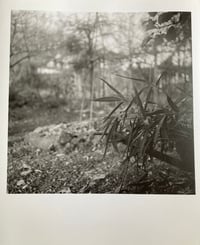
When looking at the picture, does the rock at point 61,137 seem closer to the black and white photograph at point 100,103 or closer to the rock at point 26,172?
the black and white photograph at point 100,103

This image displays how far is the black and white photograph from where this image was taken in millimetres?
1316

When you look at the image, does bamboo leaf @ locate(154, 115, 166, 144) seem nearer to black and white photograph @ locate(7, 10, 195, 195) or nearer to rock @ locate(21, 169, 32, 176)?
black and white photograph @ locate(7, 10, 195, 195)

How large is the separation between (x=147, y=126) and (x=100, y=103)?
0.23 m

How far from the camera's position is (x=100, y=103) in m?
1.34

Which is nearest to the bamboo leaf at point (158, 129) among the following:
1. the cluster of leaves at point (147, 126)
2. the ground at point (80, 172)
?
the cluster of leaves at point (147, 126)

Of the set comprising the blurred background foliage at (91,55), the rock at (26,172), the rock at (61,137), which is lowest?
the rock at (26,172)

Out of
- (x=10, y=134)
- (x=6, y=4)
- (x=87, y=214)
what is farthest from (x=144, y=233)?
(x=6, y=4)

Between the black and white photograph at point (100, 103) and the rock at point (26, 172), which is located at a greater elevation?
the black and white photograph at point (100, 103)

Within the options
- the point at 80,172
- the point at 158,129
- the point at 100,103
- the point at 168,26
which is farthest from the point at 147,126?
the point at 168,26

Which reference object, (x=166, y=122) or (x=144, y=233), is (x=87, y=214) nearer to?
(x=144, y=233)

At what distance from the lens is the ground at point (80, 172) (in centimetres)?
131

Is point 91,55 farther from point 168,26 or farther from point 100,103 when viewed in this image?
point 168,26

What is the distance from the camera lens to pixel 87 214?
1.30 m

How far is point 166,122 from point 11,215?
778mm
